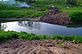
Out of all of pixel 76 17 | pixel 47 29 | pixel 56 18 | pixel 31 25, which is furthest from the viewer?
pixel 56 18

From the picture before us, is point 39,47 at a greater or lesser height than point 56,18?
greater

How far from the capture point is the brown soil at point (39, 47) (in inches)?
881

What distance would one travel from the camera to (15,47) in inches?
952

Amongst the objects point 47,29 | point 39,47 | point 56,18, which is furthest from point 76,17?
point 39,47

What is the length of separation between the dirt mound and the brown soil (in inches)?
994

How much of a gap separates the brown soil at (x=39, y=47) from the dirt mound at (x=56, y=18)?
25.2m

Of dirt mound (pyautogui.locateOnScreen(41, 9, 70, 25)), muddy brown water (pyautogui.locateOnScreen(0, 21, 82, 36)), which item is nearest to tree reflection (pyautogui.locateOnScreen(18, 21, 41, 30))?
muddy brown water (pyautogui.locateOnScreen(0, 21, 82, 36))

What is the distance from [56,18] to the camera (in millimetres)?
53312

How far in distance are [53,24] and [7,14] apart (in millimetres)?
11994

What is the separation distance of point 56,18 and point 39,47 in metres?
30.6

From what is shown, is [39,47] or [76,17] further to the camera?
[76,17]

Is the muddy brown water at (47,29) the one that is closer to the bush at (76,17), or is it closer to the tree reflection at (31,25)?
the tree reflection at (31,25)

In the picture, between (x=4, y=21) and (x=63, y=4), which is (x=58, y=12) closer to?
(x=4, y=21)

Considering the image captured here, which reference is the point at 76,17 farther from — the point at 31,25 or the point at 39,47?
the point at 39,47
